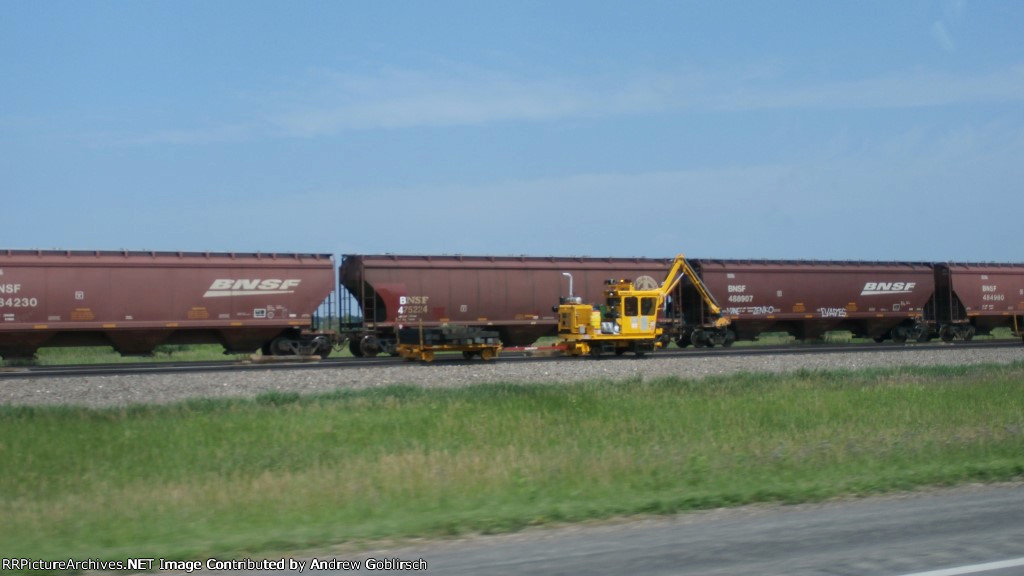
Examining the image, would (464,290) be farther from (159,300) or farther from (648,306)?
(159,300)

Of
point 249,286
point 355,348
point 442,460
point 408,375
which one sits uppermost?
point 249,286

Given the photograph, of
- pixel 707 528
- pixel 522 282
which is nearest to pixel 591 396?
pixel 707 528

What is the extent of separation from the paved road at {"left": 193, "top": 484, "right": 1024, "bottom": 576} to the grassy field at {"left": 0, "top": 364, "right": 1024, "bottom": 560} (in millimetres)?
491

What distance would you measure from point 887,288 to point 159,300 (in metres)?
30.2

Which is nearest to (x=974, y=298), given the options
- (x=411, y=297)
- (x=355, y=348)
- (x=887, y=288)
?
(x=887, y=288)

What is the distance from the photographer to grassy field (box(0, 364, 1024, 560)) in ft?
27.9

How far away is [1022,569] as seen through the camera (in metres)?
6.63

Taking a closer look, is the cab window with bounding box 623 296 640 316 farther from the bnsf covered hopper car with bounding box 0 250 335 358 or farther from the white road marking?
the white road marking

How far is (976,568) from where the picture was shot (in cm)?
663

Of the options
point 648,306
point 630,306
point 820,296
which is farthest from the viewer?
point 820,296

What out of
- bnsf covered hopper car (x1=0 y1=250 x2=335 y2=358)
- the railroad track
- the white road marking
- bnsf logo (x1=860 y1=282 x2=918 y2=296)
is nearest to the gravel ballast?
the railroad track

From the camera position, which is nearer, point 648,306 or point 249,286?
point 249,286

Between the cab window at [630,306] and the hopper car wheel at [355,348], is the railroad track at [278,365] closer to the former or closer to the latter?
the cab window at [630,306]

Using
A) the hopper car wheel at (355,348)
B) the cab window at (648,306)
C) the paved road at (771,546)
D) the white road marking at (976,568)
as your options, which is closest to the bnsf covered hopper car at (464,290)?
the hopper car wheel at (355,348)
